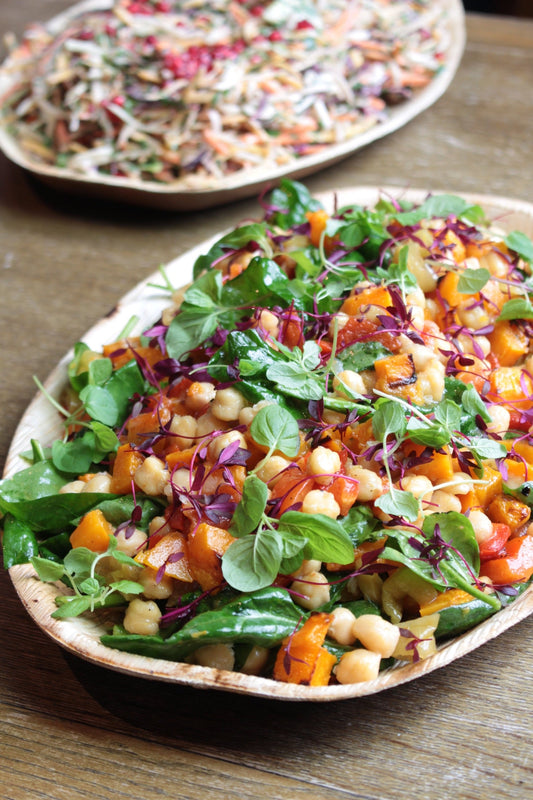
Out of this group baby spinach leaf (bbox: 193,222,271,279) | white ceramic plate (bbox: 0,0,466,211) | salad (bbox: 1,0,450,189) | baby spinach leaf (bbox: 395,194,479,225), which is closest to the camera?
baby spinach leaf (bbox: 193,222,271,279)

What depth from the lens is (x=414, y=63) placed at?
164 inches

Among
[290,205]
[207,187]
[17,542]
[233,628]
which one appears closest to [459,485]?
[233,628]

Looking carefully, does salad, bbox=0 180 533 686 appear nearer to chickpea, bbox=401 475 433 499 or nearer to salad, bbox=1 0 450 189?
chickpea, bbox=401 475 433 499

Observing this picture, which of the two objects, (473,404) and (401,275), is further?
(401,275)

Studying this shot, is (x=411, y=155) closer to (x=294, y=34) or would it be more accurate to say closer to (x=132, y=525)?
(x=294, y=34)

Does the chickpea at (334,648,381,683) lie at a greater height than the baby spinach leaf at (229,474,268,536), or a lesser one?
lesser

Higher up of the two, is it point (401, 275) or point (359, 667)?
point (401, 275)

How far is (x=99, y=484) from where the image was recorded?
2.14 m

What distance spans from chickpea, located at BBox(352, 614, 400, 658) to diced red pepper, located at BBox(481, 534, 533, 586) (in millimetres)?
302

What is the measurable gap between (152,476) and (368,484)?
1.83ft

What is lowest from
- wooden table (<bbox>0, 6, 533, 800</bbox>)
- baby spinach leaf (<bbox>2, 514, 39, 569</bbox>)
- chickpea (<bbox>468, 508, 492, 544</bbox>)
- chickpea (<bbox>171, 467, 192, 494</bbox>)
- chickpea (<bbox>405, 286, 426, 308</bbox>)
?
wooden table (<bbox>0, 6, 533, 800</bbox>)

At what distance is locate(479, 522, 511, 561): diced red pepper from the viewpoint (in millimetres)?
1967

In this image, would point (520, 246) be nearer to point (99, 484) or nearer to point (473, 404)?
point (473, 404)

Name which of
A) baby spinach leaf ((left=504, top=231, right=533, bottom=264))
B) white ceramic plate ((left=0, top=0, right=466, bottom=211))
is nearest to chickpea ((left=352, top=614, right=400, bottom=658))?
baby spinach leaf ((left=504, top=231, right=533, bottom=264))
